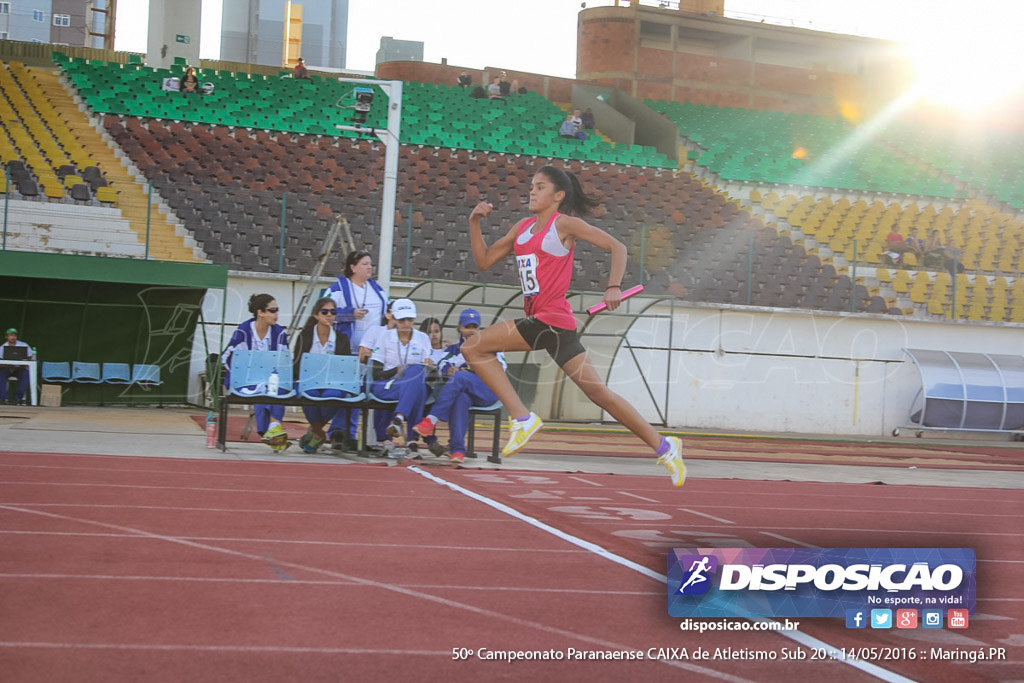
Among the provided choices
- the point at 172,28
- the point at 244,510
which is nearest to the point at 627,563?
the point at 244,510

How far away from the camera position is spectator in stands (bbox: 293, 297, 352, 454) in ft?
34.6

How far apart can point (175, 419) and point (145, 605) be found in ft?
39.3

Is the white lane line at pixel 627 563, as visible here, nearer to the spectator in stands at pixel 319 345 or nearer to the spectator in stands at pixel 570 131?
the spectator in stands at pixel 319 345

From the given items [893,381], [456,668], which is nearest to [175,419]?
[456,668]

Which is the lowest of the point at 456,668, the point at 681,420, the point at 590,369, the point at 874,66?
the point at 681,420

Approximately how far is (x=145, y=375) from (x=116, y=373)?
0.51 metres

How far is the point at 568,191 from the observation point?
19.0 ft

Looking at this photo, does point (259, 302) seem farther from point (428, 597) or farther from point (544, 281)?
point (428, 597)

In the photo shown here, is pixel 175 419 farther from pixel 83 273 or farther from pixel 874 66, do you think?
pixel 874 66

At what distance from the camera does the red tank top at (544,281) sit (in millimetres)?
5523

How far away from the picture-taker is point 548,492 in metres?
8.41

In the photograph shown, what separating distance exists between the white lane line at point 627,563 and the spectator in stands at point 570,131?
20.8m

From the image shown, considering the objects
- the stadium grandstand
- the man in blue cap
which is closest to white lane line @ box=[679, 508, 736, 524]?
the man in blue cap

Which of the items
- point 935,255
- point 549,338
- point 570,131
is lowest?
point 549,338
